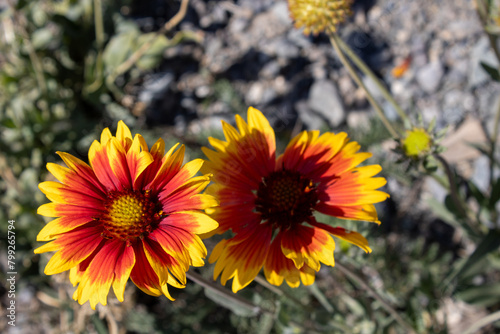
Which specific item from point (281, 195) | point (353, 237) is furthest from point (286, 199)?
point (353, 237)

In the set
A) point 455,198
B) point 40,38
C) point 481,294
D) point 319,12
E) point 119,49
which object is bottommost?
point 481,294

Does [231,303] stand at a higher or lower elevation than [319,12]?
lower

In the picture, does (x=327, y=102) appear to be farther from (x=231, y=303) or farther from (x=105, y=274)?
(x=105, y=274)

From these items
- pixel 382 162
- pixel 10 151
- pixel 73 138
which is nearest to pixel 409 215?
pixel 382 162

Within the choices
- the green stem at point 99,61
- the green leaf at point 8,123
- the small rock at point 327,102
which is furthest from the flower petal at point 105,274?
the small rock at point 327,102

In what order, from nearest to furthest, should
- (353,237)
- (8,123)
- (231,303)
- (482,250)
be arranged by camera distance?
1. (353,237)
2. (231,303)
3. (482,250)
4. (8,123)

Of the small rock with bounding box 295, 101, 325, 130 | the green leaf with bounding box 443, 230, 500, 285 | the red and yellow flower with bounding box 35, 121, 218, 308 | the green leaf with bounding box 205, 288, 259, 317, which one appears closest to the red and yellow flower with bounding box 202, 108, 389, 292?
the red and yellow flower with bounding box 35, 121, 218, 308
